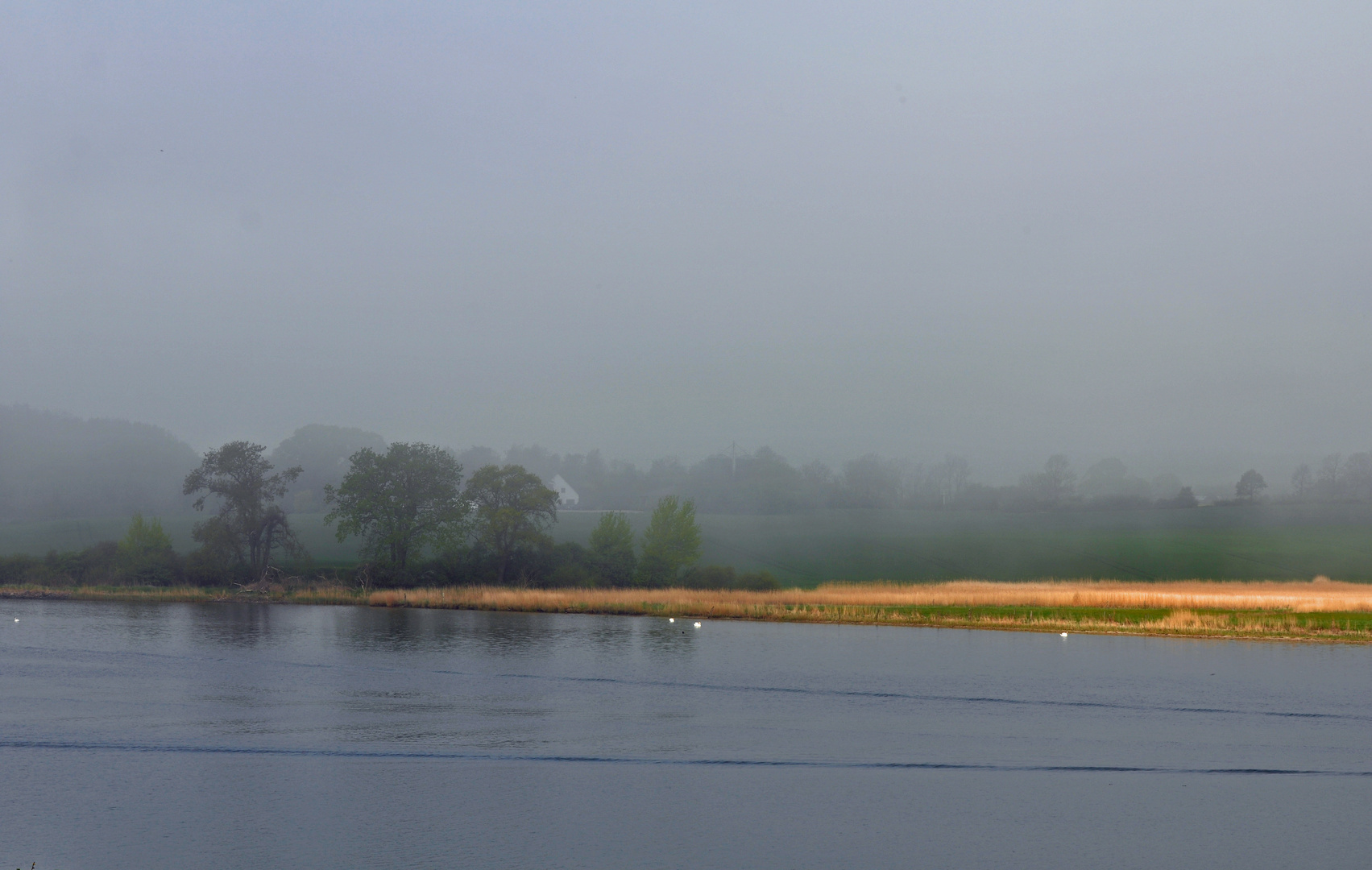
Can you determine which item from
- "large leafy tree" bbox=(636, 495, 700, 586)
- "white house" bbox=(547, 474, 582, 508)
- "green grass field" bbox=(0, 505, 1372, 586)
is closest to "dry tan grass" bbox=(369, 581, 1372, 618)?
"large leafy tree" bbox=(636, 495, 700, 586)

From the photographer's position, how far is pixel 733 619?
147 feet

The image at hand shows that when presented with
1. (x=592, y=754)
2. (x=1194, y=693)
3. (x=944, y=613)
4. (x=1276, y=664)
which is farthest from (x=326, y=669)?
(x=944, y=613)

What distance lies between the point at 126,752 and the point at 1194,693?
19.0 meters

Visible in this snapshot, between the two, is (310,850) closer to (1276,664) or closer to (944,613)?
(1276,664)

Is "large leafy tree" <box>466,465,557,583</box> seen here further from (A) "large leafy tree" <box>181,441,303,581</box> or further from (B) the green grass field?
(B) the green grass field

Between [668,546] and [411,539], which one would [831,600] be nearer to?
[668,546]

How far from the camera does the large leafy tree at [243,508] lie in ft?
229

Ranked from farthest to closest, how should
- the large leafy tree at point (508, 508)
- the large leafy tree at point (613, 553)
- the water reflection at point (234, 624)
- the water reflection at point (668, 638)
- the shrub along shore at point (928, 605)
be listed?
1. the large leafy tree at point (613, 553)
2. the large leafy tree at point (508, 508)
3. the shrub along shore at point (928, 605)
4. the water reflection at point (234, 624)
5. the water reflection at point (668, 638)

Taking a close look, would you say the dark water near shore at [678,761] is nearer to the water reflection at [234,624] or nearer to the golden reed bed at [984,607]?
the water reflection at [234,624]

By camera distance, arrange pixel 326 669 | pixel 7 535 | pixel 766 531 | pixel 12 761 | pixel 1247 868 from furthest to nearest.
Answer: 1. pixel 766 531
2. pixel 7 535
3. pixel 326 669
4. pixel 12 761
5. pixel 1247 868

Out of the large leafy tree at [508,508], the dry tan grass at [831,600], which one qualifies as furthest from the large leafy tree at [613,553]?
the dry tan grass at [831,600]

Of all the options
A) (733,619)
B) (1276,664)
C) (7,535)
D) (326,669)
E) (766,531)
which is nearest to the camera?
(326,669)

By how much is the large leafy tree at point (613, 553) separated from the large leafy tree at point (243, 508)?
826 inches

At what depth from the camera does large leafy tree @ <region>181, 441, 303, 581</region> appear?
69.9 meters
